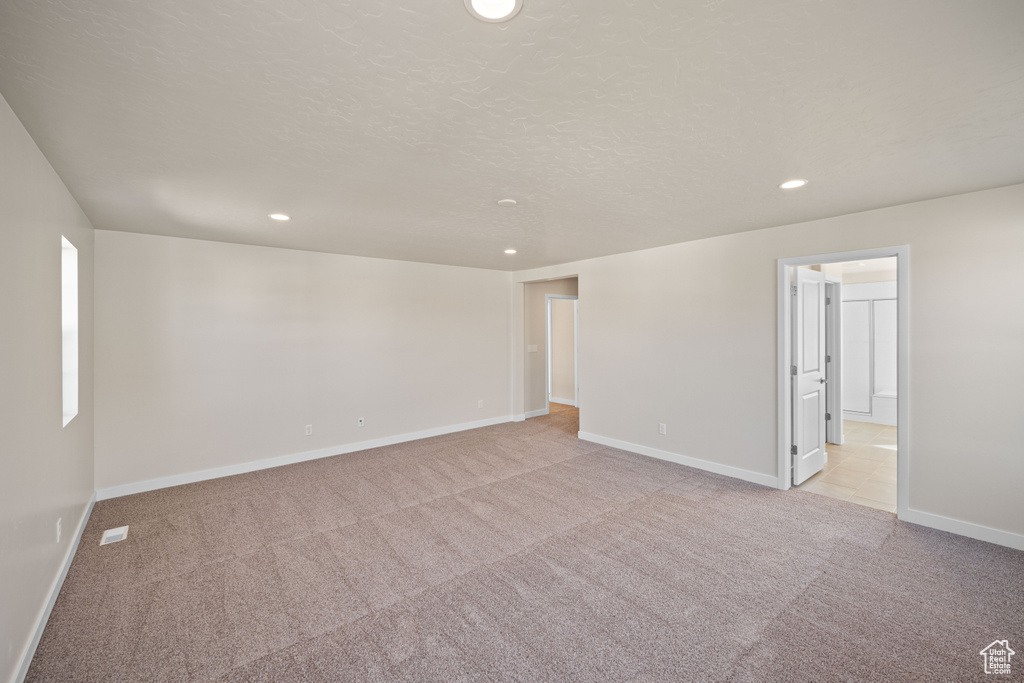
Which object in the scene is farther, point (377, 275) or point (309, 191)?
point (377, 275)

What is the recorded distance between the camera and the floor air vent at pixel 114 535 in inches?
117

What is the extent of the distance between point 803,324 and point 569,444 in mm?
2909

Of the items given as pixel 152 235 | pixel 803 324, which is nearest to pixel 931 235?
pixel 803 324

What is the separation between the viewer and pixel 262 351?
4.54 metres

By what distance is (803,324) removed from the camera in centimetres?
393

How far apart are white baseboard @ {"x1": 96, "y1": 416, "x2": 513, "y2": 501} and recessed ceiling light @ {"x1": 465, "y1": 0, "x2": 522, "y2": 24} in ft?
15.8

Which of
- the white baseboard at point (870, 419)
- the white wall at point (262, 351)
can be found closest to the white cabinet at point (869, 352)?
the white baseboard at point (870, 419)

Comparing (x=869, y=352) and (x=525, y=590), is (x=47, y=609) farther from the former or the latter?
(x=869, y=352)

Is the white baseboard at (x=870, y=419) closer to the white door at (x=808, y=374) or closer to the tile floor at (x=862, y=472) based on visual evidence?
the tile floor at (x=862, y=472)

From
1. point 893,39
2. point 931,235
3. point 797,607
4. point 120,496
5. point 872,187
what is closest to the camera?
point 893,39

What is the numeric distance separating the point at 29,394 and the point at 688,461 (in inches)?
197

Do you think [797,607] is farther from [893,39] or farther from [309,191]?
[309,191]

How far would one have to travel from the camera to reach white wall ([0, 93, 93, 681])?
1.68 metres

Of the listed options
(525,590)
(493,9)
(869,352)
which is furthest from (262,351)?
(869,352)
